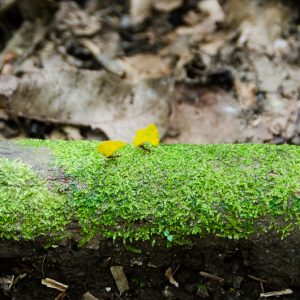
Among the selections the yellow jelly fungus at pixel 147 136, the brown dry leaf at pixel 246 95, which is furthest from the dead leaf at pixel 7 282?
the brown dry leaf at pixel 246 95

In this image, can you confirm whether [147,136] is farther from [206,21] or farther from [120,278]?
[206,21]

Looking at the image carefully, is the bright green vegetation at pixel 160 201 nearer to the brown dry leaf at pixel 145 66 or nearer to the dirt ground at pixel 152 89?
the dirt ground at pixel 152 89

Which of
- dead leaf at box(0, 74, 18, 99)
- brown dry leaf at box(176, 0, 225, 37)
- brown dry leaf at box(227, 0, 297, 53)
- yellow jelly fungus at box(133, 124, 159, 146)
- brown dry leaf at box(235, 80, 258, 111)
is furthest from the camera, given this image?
brown dry leaf at box(176, 0, 225, 37)

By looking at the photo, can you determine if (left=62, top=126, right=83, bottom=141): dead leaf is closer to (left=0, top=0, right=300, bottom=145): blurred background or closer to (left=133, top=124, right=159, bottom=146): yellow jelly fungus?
(left=0, top=0, right=300, bottom=145): blurred background

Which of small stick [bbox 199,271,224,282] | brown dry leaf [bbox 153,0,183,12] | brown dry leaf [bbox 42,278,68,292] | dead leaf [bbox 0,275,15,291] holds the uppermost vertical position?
brown dry leaf [bbox 153,0,183,12]

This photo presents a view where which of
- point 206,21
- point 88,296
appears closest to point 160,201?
point 88,296

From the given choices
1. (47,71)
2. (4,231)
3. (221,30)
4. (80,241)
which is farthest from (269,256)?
(221,30)

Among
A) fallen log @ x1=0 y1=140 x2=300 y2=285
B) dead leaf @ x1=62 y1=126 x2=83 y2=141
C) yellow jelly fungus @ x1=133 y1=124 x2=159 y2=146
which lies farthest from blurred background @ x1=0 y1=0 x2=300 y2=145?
fallen log @ x1=0 y1=140 x2=300 y2=285
